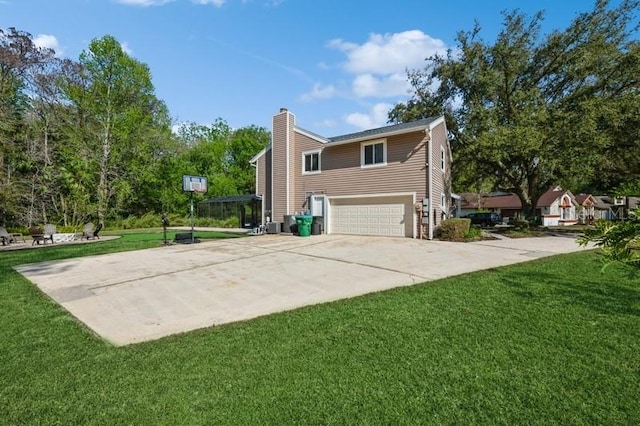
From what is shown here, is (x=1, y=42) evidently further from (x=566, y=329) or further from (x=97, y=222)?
(x=566, y=329)

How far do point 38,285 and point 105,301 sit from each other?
257 cm

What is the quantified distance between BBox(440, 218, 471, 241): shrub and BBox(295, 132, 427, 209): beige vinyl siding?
1639 millimetres

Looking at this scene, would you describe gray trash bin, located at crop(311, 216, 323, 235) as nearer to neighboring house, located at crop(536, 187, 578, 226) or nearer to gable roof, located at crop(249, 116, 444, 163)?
gable roof, located at crop(249, 116, 444, 163)

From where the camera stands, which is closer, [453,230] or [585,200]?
[453,230]

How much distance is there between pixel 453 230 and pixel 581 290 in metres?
8.58

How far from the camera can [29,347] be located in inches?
146

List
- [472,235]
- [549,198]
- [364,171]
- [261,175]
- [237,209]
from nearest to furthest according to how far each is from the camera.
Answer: [472,235] → [364,171] → [261,175] → [237,209] → [549,198]

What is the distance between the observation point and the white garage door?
587 inches

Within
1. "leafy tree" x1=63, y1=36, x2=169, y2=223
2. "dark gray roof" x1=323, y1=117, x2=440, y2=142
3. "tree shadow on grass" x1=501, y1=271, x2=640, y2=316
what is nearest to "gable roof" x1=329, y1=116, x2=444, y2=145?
"dark gray roof" x1=323, y1=117, x2=440, y2=142

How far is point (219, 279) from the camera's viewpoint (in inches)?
270

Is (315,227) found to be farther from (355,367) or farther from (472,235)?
(355,367)

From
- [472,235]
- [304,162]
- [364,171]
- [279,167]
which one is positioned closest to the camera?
[472,235]

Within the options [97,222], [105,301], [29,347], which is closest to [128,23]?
[105,301]

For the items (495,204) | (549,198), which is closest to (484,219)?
(549,198)
